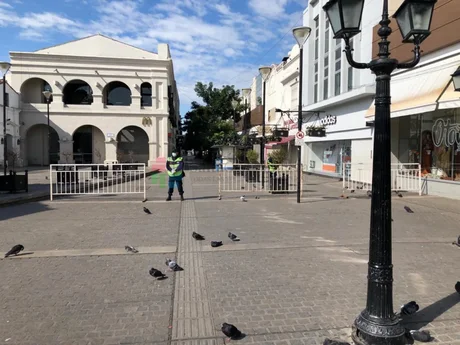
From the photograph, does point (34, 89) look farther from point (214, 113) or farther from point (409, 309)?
point (409, 309)

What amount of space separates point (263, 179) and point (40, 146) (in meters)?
27.2

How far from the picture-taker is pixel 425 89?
12352 millimetres

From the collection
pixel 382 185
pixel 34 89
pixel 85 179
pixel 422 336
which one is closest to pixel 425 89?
pixel 382 185

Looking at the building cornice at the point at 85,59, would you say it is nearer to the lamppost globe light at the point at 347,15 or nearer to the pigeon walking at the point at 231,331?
the lamppost globe light at the point at 347,15

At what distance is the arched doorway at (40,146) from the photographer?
33.3 m

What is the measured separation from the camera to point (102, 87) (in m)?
32.9

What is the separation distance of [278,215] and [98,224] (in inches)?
175

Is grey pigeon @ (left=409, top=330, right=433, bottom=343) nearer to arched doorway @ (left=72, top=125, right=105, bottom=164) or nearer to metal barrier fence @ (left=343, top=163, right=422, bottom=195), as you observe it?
metal barrier fence @ (left=343, top=163, right=422, bottom=195)

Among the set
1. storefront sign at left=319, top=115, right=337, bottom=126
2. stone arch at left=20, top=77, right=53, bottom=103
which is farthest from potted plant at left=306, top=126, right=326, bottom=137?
stone arch at left=20, top=77, right=53, bottom=103

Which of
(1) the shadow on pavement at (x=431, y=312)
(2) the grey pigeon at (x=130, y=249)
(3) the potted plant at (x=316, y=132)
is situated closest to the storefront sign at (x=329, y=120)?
(3) the potted plant at (x=316, y=132)

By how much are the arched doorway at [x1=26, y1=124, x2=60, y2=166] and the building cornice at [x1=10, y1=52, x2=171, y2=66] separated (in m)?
6.17

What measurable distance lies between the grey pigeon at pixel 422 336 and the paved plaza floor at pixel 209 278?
0.12 m

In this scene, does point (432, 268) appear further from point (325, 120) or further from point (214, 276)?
point (325, 120)

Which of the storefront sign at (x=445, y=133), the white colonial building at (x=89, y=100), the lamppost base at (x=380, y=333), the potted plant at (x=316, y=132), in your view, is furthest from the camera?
the white colonial building at (x=89, y=100)
